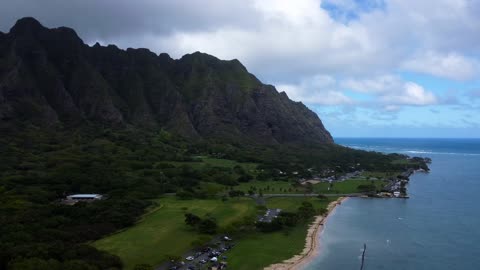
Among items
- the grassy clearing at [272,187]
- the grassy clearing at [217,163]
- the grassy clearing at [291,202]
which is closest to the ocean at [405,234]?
the grassy clearing at [291,202]

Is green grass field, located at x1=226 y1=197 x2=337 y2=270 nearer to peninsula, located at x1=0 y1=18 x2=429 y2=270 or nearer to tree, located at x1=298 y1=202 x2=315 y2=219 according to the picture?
peninsula, located at x1=0 y1=18 x2=429 y2=270

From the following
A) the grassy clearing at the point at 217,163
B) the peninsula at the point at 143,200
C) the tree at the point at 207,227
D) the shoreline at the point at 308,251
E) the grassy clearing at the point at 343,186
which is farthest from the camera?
the grassy clearing at the point at 217,163

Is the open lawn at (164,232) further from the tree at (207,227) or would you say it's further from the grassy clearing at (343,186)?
the grassy clearing at (343,186)

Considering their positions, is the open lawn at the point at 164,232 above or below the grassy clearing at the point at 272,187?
below

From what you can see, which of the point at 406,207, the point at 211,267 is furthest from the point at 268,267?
the point at 406,207

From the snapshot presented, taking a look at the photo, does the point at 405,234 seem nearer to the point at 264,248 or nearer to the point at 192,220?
the point at 264,248


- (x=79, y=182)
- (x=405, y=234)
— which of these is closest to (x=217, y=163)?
(x=79, y=182)

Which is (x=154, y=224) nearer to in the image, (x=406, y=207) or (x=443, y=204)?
(x=406, y=207)
